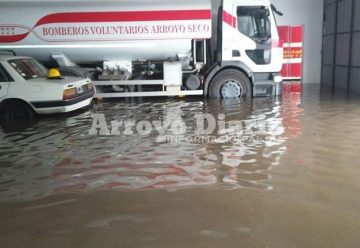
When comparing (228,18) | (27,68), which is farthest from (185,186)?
(228,18)

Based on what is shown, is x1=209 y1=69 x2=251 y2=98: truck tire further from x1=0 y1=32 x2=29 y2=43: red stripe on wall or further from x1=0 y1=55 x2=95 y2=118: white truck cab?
x1=0 y1=32 x2=29 y2=43: red stripe on wall

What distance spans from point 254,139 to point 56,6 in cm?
725

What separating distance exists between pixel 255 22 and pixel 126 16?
371cm

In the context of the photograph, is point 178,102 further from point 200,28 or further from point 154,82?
point 200,28

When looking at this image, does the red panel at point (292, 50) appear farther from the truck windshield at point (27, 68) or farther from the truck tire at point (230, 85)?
the truck windshield at point (27, 68)

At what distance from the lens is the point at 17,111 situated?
874 centimetres

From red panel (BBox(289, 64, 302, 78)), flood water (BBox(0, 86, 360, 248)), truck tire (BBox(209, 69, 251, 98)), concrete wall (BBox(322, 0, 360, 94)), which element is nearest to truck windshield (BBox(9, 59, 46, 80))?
flood water (BBox(0, 86, 360, 248))

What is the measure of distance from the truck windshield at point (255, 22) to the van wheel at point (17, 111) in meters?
6.31

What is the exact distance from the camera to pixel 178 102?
1177cm

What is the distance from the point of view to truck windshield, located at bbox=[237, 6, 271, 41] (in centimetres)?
1141

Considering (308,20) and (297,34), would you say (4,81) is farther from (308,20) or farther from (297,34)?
(308,20)

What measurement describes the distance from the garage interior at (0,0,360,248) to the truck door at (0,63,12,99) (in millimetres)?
690

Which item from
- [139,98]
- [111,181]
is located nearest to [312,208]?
[111,181]

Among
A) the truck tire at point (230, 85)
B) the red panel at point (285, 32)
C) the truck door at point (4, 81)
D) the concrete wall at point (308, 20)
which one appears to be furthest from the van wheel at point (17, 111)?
the concrete wall at point (308, 20)
